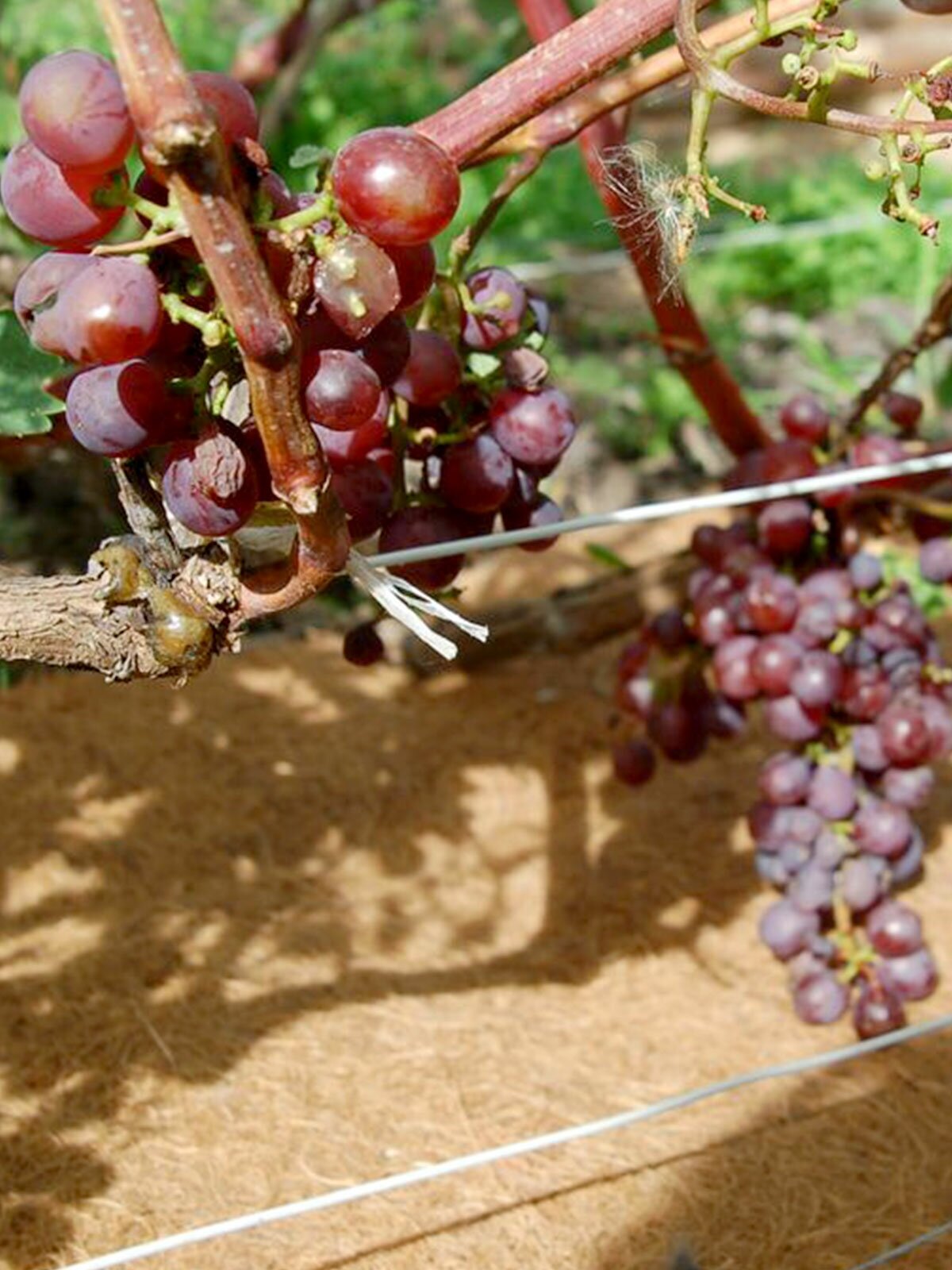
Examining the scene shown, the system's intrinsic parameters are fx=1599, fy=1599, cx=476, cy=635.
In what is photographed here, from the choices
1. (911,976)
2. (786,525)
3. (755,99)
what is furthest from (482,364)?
(911,976)

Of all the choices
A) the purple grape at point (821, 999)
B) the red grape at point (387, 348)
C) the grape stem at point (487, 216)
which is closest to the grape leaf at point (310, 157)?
the red grape at point (387, 348)

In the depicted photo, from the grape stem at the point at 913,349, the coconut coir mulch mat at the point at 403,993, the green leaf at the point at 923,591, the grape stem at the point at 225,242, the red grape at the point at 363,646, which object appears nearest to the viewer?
the grape stem at the point at 225,242

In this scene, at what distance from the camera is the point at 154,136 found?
0.76 metres

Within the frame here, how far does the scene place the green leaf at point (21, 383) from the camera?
117 centimetres

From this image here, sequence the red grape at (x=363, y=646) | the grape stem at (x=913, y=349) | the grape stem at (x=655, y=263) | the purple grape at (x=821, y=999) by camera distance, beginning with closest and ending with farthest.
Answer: the grape stem at (x=655, y=263) < the red grape at (x=363, y=646) < the grape stem at (x=913, y=349) < the purple grape at (x=821, y=999)

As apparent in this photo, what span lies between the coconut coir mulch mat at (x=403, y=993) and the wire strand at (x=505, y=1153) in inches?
0.6

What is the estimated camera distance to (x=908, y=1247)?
1396 mm

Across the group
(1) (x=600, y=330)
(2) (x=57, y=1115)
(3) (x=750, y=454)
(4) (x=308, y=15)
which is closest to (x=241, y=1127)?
(2) (x=57, y=1115)

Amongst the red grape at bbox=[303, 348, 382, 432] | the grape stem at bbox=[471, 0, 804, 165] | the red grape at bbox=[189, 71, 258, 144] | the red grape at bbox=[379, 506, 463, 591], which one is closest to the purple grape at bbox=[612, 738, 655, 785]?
the red grape at bbox=[379, 506, 463, 591]

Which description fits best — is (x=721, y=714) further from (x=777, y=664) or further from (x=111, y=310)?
(x=111, y=310)

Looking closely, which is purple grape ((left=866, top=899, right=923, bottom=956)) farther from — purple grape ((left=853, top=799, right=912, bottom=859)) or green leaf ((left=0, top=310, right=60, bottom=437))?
green leaf ((left=0, top=310, right=60, bottom=437))

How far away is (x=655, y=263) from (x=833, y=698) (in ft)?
1.73

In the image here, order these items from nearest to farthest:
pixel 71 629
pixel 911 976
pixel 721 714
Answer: pixel 71 629, pixel 911 976, pixel 721 714

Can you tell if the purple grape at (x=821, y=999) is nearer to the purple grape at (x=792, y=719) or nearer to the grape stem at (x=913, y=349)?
the purple grape at (x=792, y=719)
